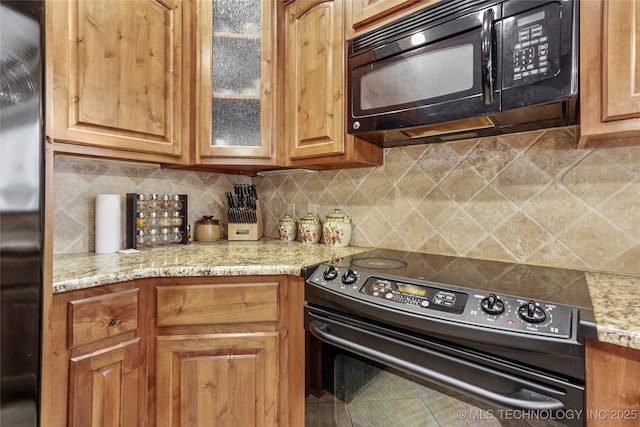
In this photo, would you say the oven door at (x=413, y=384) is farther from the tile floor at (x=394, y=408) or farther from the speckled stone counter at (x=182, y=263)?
the speckled stone counter at (x=182, y=263)

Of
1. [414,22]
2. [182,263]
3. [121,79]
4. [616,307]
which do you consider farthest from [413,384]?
[121,79]

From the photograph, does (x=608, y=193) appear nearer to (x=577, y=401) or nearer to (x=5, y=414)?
(x=577, y=401)

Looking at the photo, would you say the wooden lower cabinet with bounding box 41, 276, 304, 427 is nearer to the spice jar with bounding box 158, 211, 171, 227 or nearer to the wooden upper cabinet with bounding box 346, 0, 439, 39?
the spice jar with bounding box 158, 211, 171, 227

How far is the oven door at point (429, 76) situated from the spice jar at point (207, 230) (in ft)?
3.35

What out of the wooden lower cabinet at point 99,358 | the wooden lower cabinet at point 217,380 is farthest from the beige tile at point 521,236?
the wooden lower cabinet at point 99,358

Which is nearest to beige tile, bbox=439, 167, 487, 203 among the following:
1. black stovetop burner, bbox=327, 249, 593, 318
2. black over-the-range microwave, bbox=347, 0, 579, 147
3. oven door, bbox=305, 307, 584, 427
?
black over-the-range microwave, bbox=347, 0, 579, 147

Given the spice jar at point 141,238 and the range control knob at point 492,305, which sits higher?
the spice jar at point 141,238

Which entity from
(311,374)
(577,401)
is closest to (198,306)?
(311,374)

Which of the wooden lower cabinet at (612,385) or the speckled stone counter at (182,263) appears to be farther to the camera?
the speckled stone counter at (182,263)

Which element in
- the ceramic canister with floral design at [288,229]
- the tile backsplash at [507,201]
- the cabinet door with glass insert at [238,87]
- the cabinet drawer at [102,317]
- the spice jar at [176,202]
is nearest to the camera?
the cabinet drawer at [102,317]

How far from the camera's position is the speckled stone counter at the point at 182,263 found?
1.02 metres

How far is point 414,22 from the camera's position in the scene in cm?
112

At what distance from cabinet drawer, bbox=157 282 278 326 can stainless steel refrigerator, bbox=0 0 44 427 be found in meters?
0.63

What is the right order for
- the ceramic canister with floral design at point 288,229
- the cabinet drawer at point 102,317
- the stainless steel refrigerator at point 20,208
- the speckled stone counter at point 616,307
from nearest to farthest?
the stainless steel refrigerator at point 20,208
the speckled stone counter at point 616,307
the cabinet drawer at point 102,317
the ceramic canister with floral design at point 288,229
